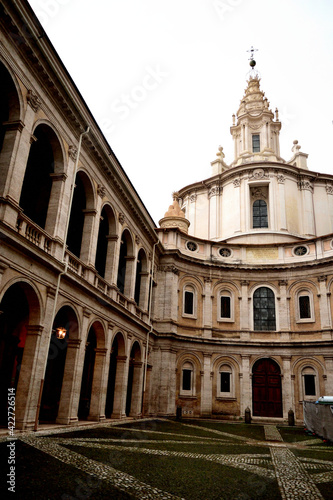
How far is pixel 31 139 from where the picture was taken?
1364 centimetres

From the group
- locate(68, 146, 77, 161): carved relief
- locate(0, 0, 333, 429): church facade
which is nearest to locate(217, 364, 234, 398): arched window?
locate(0, 0, 333, 429): church facade

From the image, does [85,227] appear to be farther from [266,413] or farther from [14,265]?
[266,413]

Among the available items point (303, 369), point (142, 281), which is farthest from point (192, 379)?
point (142, 281)

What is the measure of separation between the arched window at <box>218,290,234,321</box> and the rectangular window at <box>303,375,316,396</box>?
6823 mm

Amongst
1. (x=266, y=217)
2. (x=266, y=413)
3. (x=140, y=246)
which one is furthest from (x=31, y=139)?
(x=266, y=217)

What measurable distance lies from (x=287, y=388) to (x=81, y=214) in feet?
64.4

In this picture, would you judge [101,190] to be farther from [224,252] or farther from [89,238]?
[224,252]

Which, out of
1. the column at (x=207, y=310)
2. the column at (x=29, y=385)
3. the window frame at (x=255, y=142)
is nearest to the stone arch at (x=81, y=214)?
the column at (x=29, y=385)

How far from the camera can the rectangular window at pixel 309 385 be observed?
28438 mm

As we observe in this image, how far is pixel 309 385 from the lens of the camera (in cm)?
2870

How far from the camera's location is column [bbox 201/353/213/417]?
→ 28750 millimetres

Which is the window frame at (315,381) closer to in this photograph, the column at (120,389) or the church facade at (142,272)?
the church facade at (142,272)

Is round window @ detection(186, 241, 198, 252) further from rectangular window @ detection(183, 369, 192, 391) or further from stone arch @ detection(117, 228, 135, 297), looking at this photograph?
rectangular window @ detection(183, 369, 192, 391)

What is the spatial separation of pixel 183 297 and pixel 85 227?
14.0 metres
